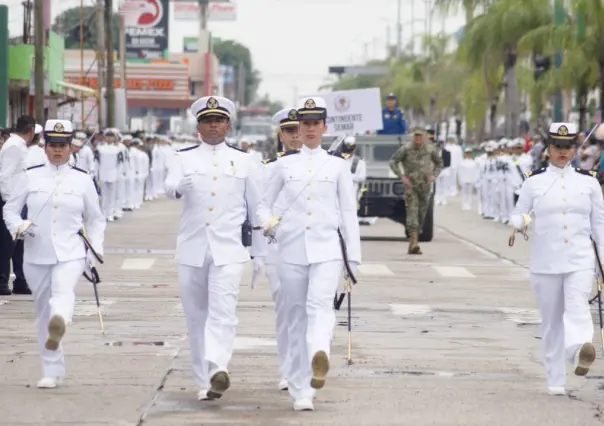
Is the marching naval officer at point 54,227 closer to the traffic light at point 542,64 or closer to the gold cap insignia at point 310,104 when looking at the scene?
the gold cap insignia at point 310,104

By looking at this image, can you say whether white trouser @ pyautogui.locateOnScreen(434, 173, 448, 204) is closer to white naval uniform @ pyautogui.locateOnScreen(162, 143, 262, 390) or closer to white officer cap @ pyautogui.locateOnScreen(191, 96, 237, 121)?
white naval uniform @ pyautogui.locateOnScreen(162, 143, 262, 390)

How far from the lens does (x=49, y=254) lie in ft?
37.5

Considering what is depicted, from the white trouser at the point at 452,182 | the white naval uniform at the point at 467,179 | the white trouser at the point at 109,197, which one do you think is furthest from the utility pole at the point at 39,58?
the white trouser at the point at 452,182

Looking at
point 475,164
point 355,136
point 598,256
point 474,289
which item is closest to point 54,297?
point 598,256

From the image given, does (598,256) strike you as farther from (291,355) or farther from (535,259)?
(291,355)

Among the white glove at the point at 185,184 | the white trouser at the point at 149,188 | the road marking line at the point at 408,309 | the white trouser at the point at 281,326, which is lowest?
the white trouser at the point at 149,188

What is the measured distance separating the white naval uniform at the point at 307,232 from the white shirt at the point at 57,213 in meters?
1.56

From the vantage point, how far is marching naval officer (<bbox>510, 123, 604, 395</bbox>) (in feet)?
36.9

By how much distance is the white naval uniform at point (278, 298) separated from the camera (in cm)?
1086

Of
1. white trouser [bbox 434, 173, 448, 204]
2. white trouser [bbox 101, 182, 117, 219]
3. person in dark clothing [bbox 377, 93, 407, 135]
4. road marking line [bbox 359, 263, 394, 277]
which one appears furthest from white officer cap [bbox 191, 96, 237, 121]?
white trouser [bbox 434, 173, 448, 204]

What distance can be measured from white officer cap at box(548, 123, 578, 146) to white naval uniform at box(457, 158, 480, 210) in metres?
35.4

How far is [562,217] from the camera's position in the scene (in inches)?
450

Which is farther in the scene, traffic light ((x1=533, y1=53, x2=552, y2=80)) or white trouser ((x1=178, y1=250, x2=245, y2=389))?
traffic light ((x1=533, y1=53, x2=552, y2=80))

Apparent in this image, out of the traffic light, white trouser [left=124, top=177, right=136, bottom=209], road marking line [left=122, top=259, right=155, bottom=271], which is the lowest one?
white trouser [left=124, top=177, right=136, bottom=209]
